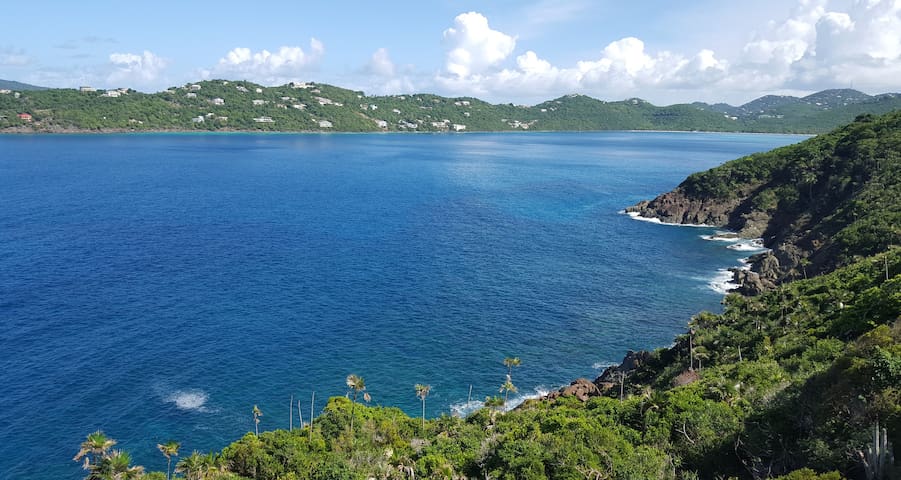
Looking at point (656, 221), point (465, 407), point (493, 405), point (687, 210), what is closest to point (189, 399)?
point (465, 407)

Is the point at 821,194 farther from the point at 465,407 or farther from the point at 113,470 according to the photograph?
the point at 113,470

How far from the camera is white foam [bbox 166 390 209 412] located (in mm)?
52406

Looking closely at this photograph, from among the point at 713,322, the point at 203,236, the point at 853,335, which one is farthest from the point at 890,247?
the point at 203,236

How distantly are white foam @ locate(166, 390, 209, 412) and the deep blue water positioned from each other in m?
0.18

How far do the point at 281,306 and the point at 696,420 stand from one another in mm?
57258

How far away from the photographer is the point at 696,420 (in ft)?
111

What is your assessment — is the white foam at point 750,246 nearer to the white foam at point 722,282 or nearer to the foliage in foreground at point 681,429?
the white foam at point 722,282

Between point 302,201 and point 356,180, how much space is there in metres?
42.8

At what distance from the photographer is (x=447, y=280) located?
292 ft

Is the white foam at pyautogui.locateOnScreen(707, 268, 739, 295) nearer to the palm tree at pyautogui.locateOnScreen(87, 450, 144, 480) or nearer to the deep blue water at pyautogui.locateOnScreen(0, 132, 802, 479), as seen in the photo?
the deep blue water at pyautogui.locateOnScreen(0, 132, 802, 479)

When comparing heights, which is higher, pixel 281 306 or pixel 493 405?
pixel 281 306

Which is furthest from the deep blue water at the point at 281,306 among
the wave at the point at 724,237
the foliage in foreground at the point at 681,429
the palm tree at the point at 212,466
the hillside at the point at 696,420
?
the foliage in foreground at the point at 681,429

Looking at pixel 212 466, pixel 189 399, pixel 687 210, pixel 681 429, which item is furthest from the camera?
pixel 687 210

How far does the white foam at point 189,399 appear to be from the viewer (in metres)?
52.4
